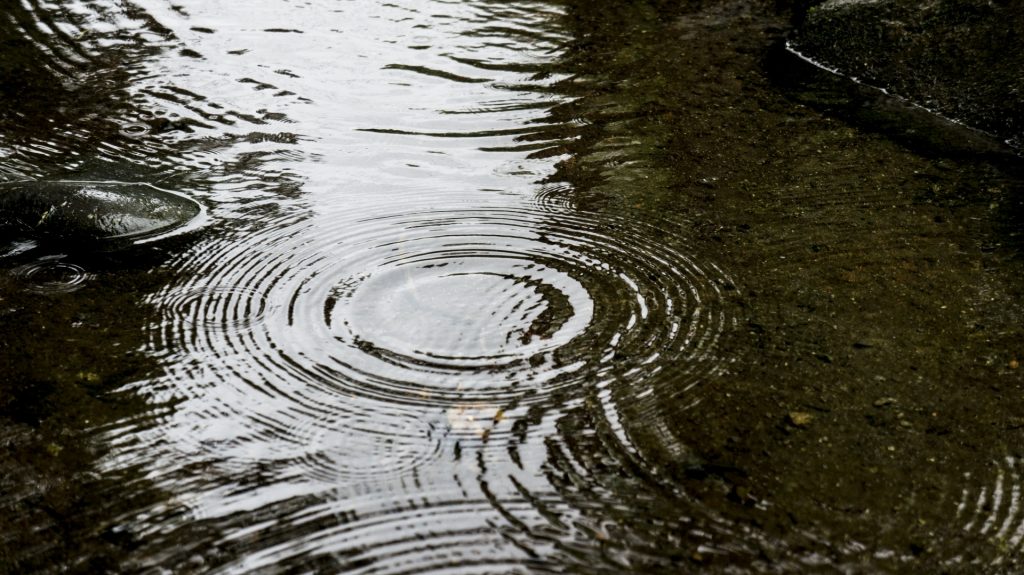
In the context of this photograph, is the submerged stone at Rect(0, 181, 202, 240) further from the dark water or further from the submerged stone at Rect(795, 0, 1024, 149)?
the submerged stone at Rect(795, 0, 1024, 149)

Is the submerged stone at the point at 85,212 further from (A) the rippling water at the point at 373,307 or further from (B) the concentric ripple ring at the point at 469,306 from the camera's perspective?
(B) the concentric ripple ring at the point at 469,306

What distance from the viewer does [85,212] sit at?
4164 mm

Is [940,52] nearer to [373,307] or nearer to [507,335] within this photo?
[507,335]

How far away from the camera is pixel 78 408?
9.92 ft

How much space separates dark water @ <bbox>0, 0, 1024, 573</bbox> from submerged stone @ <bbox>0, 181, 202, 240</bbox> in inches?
4.1

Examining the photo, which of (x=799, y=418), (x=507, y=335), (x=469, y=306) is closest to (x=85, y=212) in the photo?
(x=469, y=306)

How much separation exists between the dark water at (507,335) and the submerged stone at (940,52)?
62 cm

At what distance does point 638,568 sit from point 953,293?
6.84 ft

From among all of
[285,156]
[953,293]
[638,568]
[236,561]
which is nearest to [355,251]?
[285,156]

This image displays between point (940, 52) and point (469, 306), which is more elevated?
point (940, 52)

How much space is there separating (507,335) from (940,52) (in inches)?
157

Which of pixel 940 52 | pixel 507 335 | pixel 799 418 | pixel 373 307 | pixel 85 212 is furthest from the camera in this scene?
pixel 940 52

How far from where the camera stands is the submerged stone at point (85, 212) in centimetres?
413

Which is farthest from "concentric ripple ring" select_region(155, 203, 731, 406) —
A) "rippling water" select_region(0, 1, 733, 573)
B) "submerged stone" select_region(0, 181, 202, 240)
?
"submerged stone" select_region(0, 181, 202, 240)
